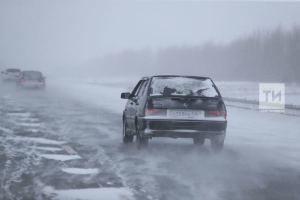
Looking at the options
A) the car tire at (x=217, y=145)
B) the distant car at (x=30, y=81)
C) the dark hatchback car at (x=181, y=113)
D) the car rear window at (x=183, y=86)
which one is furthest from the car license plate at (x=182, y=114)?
the distant car at (x=30, y=81)

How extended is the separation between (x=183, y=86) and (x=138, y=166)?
89.3 inches

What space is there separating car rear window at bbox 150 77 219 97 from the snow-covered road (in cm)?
118

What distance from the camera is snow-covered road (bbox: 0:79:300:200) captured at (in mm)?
6258

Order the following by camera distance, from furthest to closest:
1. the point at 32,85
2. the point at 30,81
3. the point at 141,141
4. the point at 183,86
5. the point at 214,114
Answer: the point at 32,85
the point at 30,81
the point at 141,141
the point at 183,86
the point at 214,114

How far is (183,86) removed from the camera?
979 cm

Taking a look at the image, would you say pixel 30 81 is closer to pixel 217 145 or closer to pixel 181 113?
pixel 217 145

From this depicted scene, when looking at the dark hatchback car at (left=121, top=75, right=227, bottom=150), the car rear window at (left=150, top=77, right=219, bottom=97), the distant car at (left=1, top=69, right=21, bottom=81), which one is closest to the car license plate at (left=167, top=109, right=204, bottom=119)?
the dark hatchback car at (left=121, top=75, right=227, bottom=150)

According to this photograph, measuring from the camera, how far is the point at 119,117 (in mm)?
18203

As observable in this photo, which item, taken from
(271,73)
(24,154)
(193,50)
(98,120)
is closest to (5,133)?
(24,154)

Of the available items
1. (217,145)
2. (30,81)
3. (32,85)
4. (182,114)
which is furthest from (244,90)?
(182,114)

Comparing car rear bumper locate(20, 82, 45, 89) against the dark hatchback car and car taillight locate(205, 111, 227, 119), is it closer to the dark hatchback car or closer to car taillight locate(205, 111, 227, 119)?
the dark hatchback car

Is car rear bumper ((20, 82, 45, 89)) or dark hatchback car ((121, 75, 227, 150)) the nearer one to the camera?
dark hatchback car ((121, 75, 227, 150))

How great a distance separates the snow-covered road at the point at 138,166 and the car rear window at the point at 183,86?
118 centimetres

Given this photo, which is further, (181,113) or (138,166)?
(181,113)
